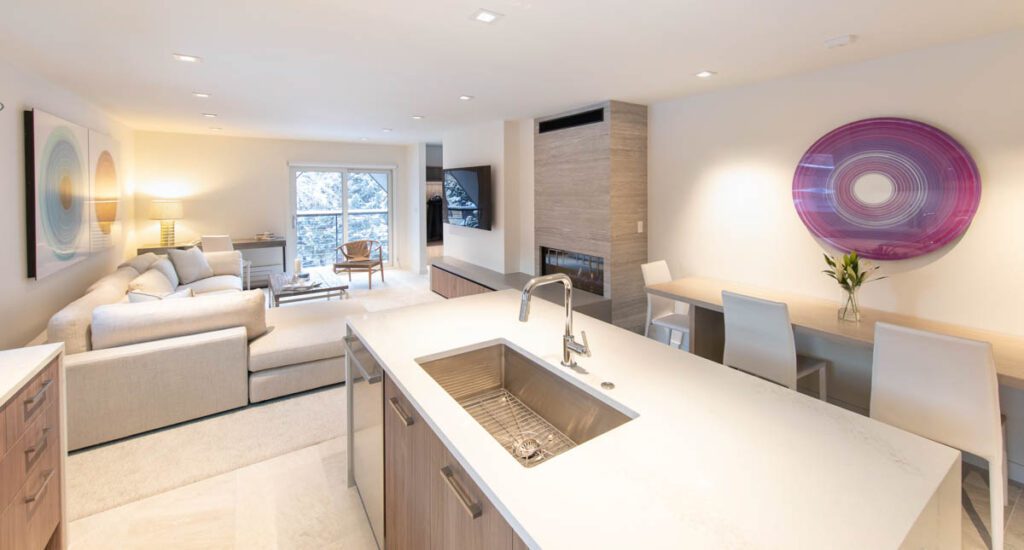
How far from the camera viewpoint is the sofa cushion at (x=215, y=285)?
5066 mm

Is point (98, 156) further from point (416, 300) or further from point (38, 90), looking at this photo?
point (416, 300)

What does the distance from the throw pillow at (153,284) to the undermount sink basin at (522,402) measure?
3070 mm

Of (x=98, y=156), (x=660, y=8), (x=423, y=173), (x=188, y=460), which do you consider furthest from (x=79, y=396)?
(x=423, y=173)

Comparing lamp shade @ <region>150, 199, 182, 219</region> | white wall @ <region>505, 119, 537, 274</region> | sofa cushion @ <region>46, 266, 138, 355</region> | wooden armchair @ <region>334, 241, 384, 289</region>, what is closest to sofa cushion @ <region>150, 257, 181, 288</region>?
lamp shade @ <region>150, 199, 182, 219</region>


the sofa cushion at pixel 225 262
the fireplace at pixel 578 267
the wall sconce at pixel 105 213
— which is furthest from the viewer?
the sofa cushion at pixel 225 262

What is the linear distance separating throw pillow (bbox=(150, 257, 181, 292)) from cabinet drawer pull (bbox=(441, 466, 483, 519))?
15.4ft

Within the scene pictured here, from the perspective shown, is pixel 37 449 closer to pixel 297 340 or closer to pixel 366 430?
pixel 366 430

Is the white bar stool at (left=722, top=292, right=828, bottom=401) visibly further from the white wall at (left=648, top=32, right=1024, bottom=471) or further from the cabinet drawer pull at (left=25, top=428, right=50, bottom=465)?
the cabinet drawer pull at (left=25, top=428, right=50, bottom=465)

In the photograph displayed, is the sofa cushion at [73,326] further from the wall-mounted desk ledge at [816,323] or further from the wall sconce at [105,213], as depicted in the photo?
the wall-mounted desk ledge at [816,323]

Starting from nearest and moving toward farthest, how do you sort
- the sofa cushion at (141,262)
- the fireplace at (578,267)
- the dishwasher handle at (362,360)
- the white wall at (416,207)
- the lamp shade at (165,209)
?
1. the dishwasher handle at (362,360)
2. the fireplace at (578,267)
3. the sofa cushion at (141,262)
4. the lamp shade at (165,209)
5. the white wall at (416,207)

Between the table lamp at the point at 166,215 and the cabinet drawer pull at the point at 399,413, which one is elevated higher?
the table lamp at the point at 166,215

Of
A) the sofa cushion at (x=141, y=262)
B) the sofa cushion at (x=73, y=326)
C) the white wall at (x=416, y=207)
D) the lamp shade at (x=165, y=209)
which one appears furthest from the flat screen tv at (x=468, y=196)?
the sofa cushion at (x=73, y=326)

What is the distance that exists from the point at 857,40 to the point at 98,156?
6182 millimetres

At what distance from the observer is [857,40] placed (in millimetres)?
2598
